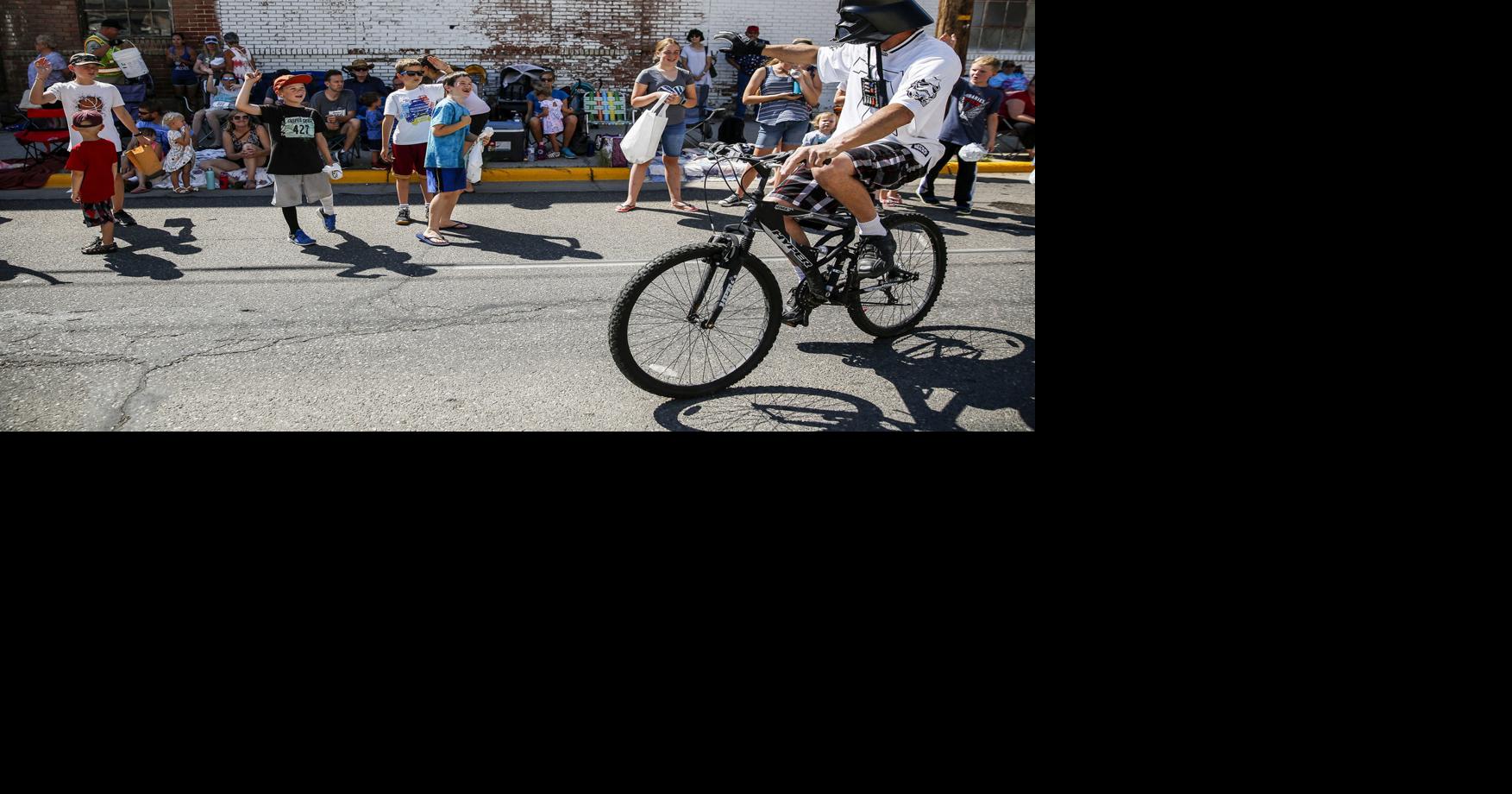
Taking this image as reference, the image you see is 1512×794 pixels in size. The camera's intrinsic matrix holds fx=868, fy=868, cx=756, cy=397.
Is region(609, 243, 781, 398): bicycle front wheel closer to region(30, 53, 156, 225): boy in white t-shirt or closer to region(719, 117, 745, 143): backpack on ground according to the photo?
region(719, 117, 745, 143): backpack on ground

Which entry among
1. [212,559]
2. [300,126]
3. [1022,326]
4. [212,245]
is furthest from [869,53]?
[212,245]

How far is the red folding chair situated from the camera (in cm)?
591

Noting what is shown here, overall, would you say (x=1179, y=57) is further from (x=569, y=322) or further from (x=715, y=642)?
(x=569, y=322)

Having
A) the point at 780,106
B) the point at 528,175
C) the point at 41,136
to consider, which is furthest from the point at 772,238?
the point at 41,136

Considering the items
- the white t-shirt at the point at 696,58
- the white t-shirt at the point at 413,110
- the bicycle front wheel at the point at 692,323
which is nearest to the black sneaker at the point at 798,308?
the bicycle front wheel at the point at 692,323

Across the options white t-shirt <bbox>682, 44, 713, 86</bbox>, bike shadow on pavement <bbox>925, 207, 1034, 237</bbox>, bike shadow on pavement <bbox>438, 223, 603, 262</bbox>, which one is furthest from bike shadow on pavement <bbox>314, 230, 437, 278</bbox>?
bike shadow on pavement <bbox>925, 207, 1034, 237</bbox>

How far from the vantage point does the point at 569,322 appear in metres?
4.69

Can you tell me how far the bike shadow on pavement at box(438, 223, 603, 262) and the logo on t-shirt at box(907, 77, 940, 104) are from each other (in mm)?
3280

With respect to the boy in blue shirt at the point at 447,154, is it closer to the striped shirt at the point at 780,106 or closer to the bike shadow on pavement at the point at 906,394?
the striped shirt at the point at 780,106

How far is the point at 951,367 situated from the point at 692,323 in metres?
1.35

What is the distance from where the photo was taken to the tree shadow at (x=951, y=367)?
370cm

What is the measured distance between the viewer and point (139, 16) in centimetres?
536

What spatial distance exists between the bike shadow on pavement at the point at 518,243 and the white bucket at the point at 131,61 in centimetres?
224

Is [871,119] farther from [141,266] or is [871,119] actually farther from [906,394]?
[141,266]
